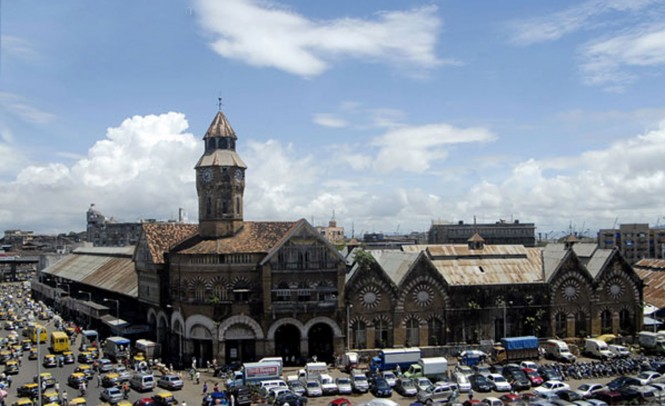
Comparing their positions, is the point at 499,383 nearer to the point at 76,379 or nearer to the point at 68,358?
the point at 76,379

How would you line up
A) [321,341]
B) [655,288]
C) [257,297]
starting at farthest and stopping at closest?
[655,288] → [321,341] → [257,297]

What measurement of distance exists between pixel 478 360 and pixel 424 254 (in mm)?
14268

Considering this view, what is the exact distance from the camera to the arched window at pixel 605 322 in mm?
86438

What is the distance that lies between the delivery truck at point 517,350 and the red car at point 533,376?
7531 millimetres

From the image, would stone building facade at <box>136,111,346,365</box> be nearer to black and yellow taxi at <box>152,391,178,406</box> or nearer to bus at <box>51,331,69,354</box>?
bus at <box>51,331,69,354</box>

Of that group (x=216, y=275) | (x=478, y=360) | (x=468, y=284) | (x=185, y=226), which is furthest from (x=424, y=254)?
(x=185, y=226)

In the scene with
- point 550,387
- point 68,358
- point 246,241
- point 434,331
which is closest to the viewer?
point 550,387

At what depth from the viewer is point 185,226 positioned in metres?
88.8

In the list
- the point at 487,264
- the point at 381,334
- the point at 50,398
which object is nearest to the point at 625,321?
the point at 487,264

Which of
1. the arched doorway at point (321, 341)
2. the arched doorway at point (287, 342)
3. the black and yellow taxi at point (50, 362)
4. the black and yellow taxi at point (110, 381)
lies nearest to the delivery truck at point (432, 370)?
the arched doorway at point (321, 341)

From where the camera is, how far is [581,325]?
85562 millimetres

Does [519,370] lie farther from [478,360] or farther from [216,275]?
[216,275]

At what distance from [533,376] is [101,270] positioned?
3616 inches

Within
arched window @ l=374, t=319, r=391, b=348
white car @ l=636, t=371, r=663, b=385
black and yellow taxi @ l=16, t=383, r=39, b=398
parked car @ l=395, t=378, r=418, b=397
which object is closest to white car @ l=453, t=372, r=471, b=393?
parked car @ l=395, t=378, r=418, b=397
